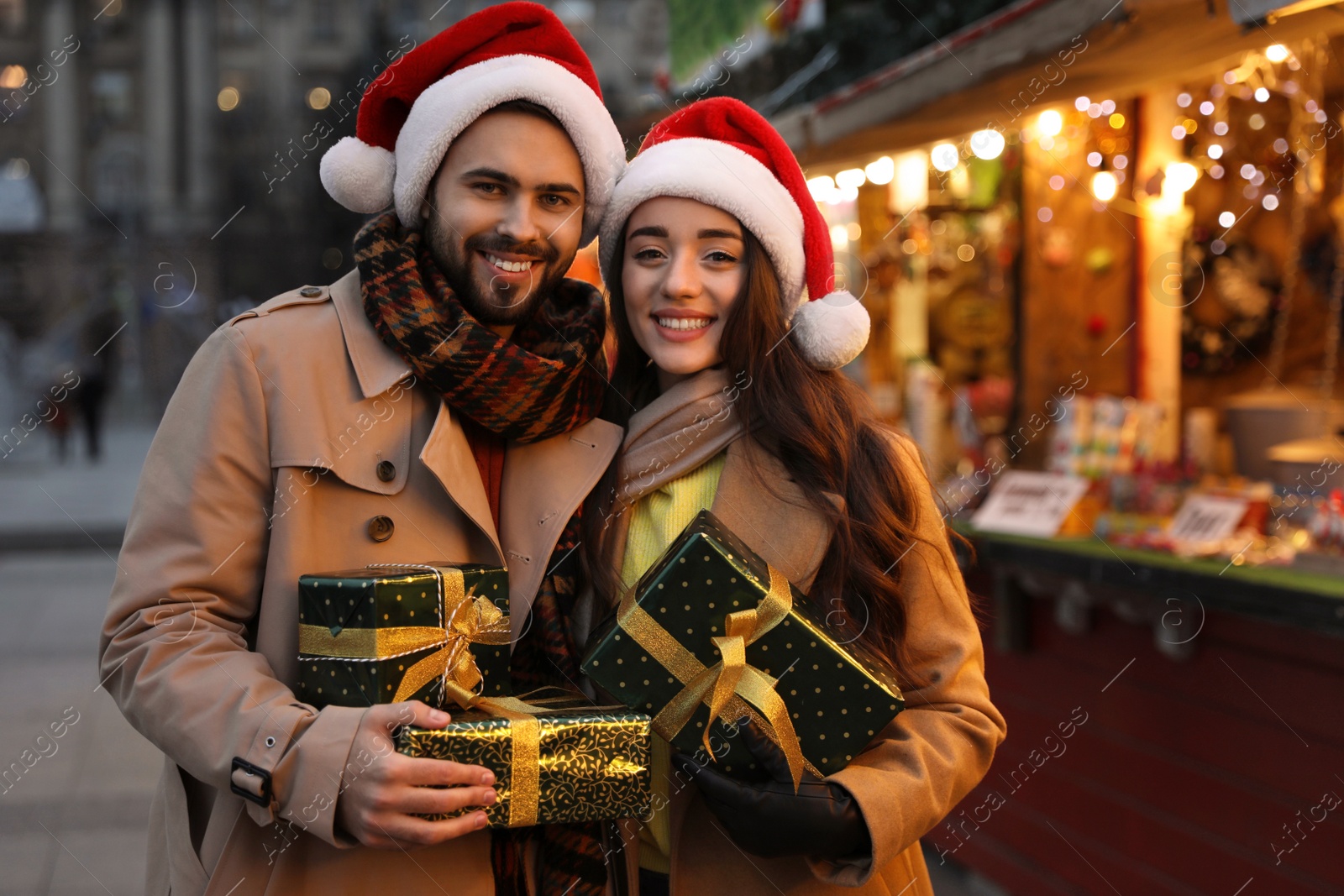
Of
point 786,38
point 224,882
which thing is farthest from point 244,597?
point 786,38

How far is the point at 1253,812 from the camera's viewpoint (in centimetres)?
332

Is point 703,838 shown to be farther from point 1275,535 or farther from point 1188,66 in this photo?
point 1188,66

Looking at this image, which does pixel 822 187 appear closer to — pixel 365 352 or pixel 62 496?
pixel 365 352

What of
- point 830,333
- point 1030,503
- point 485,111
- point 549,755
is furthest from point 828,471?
point 1030,503

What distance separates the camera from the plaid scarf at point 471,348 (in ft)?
6.36

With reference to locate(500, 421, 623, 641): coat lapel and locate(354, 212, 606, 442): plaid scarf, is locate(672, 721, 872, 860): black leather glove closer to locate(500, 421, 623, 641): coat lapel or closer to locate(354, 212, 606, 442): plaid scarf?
locate(500, 421, 623, 641): coat lapel

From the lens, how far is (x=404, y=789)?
62.6 inches

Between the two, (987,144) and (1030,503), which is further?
(987,144)

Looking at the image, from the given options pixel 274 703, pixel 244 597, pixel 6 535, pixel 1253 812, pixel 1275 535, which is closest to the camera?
pixel 274 703

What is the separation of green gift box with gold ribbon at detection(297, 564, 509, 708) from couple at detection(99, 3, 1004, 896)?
0.05 m

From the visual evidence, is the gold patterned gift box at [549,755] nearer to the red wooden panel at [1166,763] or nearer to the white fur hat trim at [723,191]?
the white fur hat trim at [723,191]

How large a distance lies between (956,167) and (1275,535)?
9.47 ft

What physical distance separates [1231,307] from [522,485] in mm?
5186

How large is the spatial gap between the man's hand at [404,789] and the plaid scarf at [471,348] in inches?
23.0
